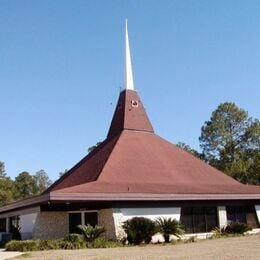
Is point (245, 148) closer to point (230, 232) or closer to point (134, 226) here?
point (230, 232)

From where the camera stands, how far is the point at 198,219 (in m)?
28.0

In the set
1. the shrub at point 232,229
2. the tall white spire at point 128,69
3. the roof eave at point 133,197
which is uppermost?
the tall white spire at point 128,69

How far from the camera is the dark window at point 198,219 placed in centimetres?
2752

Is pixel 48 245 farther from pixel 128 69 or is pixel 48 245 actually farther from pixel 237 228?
pixel 128 69

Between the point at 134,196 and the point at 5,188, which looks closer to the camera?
the point at 134,196

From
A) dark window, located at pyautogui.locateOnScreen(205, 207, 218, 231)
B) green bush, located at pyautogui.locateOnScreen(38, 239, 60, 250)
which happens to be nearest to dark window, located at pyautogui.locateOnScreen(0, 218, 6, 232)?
green bush, located at pyautogui.locateOnScreen(38, 239, 60, 250)

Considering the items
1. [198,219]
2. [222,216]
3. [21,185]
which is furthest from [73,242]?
[21,185]

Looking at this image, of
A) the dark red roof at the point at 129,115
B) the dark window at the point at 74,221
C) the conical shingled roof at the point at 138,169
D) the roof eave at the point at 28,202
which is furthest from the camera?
the dark red roof at the point at 129,115

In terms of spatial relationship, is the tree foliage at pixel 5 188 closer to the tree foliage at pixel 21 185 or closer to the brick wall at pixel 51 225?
the tree foliage at pixel 21 185

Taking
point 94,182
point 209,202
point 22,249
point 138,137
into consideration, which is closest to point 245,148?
point 138,137

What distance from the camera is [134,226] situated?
2297 cm

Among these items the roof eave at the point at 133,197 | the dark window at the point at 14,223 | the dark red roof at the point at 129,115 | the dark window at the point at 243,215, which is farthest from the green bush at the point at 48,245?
the dark red roof at the point at 129,115

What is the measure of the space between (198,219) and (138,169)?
5.32 meters

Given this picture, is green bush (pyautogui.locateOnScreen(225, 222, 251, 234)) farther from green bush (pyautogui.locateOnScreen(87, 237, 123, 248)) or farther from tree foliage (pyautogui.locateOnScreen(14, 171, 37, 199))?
tree foliage (pyautogui.locateOnScreen(14, 171, 37, 199))
